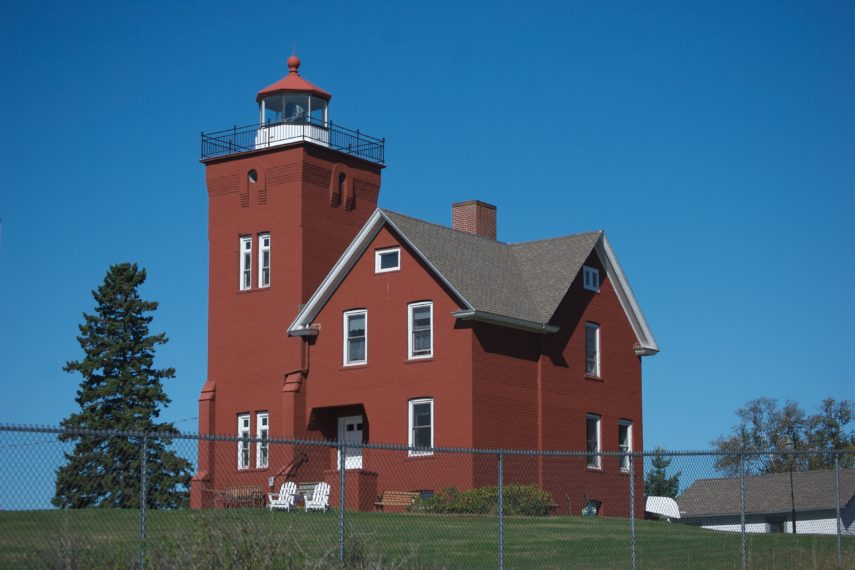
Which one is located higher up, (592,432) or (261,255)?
(261,255)

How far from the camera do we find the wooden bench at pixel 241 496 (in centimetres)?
3417

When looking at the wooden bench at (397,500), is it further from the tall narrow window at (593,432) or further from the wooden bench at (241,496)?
the tall narrow window at (593,432)

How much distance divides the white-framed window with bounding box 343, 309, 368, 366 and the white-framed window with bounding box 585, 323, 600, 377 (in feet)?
24.7

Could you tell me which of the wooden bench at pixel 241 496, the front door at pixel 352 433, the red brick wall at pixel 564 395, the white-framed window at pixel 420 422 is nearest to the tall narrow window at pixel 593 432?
the red brick wall at pixel 564 395

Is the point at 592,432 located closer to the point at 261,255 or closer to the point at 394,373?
the point at 394,373

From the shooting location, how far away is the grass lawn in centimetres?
1424

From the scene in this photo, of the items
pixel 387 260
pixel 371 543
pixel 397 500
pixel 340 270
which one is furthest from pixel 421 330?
pixel 371 543

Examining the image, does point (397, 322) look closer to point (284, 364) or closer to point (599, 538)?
point (284, 364)

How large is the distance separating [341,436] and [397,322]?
4.39 meters

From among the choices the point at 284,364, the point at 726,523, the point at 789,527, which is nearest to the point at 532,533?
the point at 284,364

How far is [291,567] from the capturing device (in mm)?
15547

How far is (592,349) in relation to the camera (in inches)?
1671

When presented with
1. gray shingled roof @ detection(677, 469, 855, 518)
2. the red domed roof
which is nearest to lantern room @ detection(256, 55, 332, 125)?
the red domed roof

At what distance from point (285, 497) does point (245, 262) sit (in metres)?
10.0
